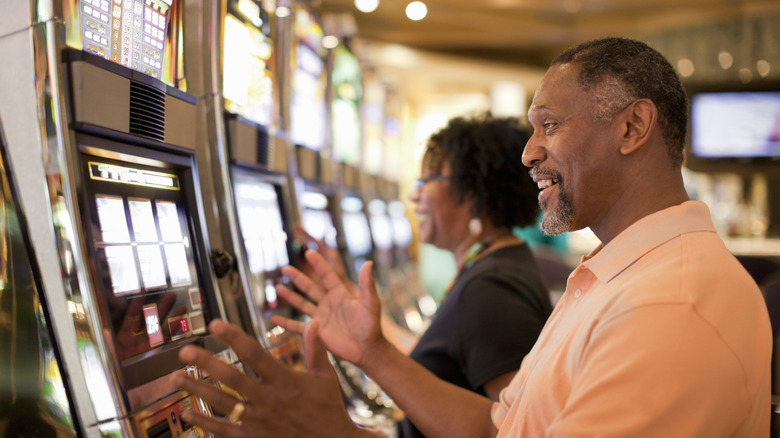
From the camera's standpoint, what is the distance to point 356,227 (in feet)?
13.3

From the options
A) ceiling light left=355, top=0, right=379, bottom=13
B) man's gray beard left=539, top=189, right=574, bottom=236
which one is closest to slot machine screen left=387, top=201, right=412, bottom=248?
ceiling light left=355, top=0, right=379, bottom=13

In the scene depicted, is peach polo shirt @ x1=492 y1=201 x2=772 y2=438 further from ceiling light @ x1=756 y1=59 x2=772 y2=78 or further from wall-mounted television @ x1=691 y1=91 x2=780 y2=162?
ceiling light @ x1=756 y1=59 x2=772 y2=78

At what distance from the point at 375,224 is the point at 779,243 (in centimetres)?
309

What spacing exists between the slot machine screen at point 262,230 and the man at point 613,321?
66 cm

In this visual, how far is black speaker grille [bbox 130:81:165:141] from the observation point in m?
1.41

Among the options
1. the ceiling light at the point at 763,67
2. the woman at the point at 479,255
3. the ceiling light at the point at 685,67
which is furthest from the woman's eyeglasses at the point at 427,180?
the ceiling light at the point at 685,67

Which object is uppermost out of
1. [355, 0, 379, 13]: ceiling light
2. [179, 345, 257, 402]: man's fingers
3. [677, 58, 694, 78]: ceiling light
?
[355, 0, 379, 13]: ceiling light

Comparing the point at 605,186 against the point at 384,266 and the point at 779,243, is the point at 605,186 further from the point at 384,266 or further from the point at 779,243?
the point at 779,243

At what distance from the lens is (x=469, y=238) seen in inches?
92.2

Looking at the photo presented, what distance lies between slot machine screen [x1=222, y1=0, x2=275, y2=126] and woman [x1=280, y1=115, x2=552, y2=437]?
584mm

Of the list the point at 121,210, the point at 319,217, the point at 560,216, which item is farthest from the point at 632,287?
the point at 319,217

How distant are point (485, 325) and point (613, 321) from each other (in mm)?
799

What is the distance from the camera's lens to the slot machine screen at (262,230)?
212cm

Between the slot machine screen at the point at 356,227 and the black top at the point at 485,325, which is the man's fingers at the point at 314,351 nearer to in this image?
the black top at the point at 485,325
